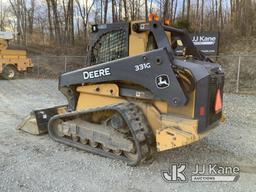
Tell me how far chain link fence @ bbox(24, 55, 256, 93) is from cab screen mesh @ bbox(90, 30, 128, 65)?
3448 mm

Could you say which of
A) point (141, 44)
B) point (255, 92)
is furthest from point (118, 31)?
point (255, 92)

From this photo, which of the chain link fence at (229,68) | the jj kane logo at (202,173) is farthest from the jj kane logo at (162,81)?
the chain link fence at (229,68)

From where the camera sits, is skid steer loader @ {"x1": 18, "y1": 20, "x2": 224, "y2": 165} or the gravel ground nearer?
the gravel ground

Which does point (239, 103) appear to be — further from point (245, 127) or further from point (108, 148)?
point (108, 148)

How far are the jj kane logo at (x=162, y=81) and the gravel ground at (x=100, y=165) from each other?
4.16 feet

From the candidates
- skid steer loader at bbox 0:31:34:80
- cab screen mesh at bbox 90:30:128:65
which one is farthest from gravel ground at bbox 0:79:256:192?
skid steer loader at bbox 0:31:34:80

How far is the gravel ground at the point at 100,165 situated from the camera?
153 inches

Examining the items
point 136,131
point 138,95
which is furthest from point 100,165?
point 138,95

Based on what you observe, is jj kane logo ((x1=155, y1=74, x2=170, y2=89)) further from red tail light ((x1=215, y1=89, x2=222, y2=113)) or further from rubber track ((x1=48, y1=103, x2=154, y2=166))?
red tail light ((x1=215, y1=89, x2=222, y2=113))

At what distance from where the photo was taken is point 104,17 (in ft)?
97.8

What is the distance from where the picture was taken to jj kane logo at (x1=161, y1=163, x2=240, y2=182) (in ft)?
13.6

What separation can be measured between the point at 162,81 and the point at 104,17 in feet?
88.4

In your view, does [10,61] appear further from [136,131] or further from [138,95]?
[136,131]

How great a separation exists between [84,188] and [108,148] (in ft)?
3.60
